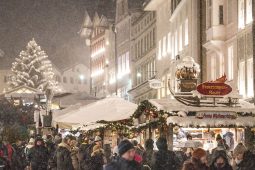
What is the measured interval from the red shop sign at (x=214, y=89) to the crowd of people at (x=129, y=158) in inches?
50.8

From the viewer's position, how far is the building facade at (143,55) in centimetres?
6550

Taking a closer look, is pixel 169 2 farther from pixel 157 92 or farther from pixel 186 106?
pixel 186 106

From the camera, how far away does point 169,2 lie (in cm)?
5578

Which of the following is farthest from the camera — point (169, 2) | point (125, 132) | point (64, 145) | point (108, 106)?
point (169, 2)

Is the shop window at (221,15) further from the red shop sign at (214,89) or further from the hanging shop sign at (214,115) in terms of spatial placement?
the hanging shop sign at (214,115)

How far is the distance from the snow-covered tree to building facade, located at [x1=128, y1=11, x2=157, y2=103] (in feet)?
152

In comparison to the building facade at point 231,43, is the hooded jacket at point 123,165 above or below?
below

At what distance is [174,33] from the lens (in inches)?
2005

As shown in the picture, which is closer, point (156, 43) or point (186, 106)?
point (186, 106)

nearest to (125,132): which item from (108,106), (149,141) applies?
(108,106)

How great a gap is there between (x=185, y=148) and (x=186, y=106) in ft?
4.81

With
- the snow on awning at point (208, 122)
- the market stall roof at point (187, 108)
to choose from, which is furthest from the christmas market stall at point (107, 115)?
the snow on awning at point (208, 122)

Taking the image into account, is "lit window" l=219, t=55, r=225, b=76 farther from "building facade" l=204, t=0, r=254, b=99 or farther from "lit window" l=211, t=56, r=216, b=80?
"lit window" l=211, t=56, r=216, b=80

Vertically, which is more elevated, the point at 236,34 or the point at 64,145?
the point at 236,34
